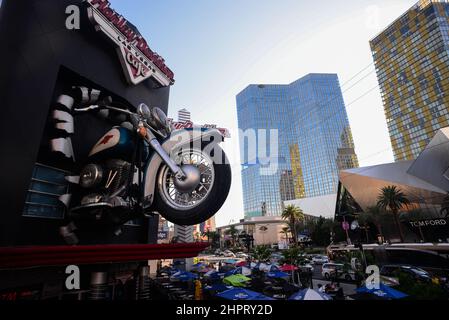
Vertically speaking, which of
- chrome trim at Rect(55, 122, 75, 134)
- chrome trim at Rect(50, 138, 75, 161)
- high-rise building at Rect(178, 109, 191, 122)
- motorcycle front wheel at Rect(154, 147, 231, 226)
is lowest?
motorcycle front wheel at Rect(154, 147, 231, 226)

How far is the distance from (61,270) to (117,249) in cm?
398

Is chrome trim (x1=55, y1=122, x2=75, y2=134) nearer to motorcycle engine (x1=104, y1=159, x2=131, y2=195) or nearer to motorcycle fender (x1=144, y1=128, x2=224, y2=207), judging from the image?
motorcycle engine (x1=104, y1=159, x2=131, y2=195)

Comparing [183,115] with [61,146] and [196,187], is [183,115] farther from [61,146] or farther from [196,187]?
[196,187]

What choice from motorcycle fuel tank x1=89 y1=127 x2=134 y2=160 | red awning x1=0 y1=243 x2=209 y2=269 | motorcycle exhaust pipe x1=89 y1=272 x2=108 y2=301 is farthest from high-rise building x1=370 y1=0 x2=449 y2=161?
motorcycle exhaust pipe x1=89 y1=272 x2=108 y2=301

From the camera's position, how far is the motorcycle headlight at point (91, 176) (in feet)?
29.5

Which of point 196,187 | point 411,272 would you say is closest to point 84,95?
point 196,187

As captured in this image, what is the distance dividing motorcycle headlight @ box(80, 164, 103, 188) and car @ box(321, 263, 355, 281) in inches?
977

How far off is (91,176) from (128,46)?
7.08m

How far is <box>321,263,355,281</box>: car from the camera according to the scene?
24.9 m

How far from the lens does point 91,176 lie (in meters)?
9.09

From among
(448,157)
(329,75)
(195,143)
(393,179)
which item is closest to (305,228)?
(393,179)

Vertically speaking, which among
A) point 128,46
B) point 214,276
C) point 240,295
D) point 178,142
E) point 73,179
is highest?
point 128,46

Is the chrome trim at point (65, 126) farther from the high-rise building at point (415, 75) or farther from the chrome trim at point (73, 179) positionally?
the high-rise building at point (415, 75)
